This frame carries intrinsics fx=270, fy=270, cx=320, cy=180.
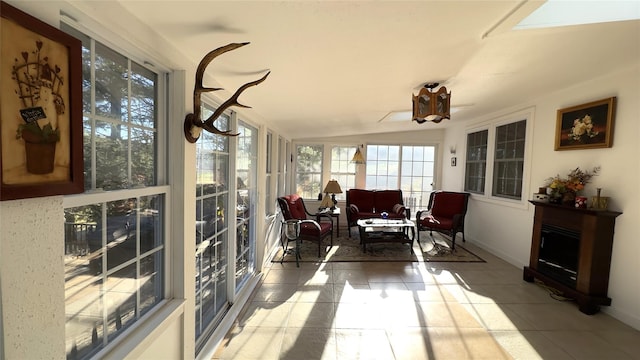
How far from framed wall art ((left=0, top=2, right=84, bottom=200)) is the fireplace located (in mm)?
3988

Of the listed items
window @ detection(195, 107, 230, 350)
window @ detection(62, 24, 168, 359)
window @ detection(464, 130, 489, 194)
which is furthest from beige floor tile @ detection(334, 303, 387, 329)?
window @ detection(464, 130, 489, 194)

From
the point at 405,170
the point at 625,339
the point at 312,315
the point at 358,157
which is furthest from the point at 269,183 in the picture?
the point at 625,339

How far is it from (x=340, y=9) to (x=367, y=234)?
12.7 ft

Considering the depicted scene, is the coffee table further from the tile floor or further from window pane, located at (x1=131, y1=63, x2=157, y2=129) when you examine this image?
window pane, located at (x1=131, y1=63, x2=157, y2=129)

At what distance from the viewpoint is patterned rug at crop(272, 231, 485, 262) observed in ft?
13.6

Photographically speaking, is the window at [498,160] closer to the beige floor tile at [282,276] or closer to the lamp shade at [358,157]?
the lamp shade at [358,157]

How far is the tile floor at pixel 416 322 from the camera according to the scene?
6.88 feet

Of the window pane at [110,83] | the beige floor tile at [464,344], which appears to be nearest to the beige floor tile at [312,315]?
the beige floor tile at [464,344]

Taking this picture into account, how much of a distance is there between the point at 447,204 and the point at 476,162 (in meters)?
0.96

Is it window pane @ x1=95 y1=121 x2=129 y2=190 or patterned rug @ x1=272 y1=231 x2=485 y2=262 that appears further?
patterned rug @ x1=272 y1=231 x2=485 y2=262

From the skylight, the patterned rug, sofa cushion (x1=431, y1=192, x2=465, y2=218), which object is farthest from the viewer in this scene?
sofa cushion (x1=431, y1=192, x2=465, y2=218)

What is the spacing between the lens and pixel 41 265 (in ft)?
2.63

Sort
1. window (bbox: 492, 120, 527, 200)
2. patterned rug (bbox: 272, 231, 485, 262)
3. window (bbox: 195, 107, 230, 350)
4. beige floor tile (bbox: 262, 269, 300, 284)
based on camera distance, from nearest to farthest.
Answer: window (bbox: 195, 107, 230, 350)
beige floor tile (bbox: 262, 269, 300, 284)
window (bbox: 492, 120, 527, 200)
patterned rug (bbox: 272, 231, 485, 262)

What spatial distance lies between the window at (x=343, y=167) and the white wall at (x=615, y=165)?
134 inches
